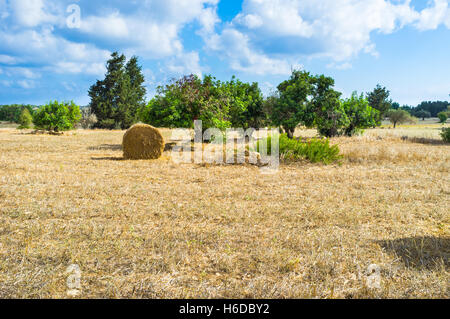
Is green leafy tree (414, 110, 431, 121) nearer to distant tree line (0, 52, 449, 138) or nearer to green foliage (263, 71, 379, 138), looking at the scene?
distant tree line (0, 52, 449, 138)

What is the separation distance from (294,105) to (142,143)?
1279cm

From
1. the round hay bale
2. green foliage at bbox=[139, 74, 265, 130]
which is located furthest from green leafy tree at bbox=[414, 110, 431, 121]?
the round hay bale

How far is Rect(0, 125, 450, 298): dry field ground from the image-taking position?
3.56 metres

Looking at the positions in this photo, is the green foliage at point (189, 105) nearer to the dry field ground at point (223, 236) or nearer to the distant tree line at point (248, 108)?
the distant tree line at point (248, 108)

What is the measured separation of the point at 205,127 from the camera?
19484 millimetres

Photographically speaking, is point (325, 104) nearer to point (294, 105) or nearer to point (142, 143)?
point (294, 105)

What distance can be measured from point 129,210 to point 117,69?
5136cm

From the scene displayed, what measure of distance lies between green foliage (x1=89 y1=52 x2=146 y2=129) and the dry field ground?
43305 mm

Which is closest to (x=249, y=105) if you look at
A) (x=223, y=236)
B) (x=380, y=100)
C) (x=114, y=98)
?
(x=223, y=236)

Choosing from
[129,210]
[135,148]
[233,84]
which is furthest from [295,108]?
[129,210]

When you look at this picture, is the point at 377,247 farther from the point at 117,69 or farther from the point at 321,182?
the point at 117,69

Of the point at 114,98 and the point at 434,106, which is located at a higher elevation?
the point at 434,106

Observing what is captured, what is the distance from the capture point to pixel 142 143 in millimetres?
14531

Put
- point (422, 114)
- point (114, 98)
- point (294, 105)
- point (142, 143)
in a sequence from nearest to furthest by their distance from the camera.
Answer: point (142, 143)
point (294, 105)
point (114, 98)
point (422, 114)
